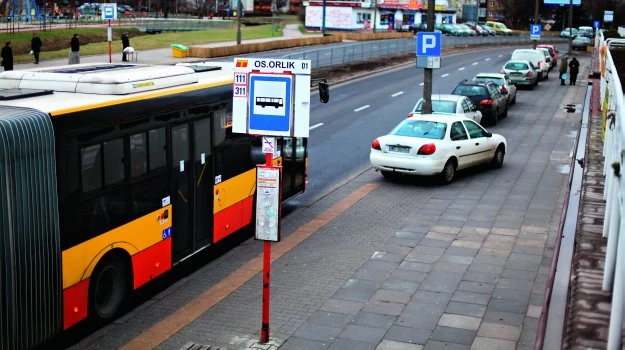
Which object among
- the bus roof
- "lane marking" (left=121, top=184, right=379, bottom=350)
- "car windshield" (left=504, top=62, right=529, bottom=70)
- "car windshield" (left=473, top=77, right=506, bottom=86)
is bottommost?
"lane marking" (left=121, top=184, right=379, bottom=350)

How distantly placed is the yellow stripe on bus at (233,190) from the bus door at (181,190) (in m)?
0.84

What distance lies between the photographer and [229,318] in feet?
35.5

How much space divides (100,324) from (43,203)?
207 cm

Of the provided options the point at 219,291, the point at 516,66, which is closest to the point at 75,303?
the point at 219,291

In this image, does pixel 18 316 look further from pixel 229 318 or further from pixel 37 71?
pixel 37 71

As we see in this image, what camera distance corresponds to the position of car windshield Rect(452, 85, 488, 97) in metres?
31.1

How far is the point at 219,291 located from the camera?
12.0 m

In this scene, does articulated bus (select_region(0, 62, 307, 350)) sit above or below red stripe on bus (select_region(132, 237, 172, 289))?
above

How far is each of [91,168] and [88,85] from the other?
4.86 ft

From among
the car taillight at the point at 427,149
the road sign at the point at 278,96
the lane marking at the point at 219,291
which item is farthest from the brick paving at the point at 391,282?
the road sign at the point at 278,96

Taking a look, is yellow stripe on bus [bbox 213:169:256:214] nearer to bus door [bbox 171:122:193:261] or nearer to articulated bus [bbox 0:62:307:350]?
articulated bus [bbox 0:62:307:350]

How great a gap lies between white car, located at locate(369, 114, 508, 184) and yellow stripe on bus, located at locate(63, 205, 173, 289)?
8.47m

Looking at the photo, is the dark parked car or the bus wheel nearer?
the bus wheel

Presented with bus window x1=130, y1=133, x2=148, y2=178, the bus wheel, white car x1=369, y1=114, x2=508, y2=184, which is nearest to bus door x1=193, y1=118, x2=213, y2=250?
bus window x1=130, y1=133, x2=148, y2=178
